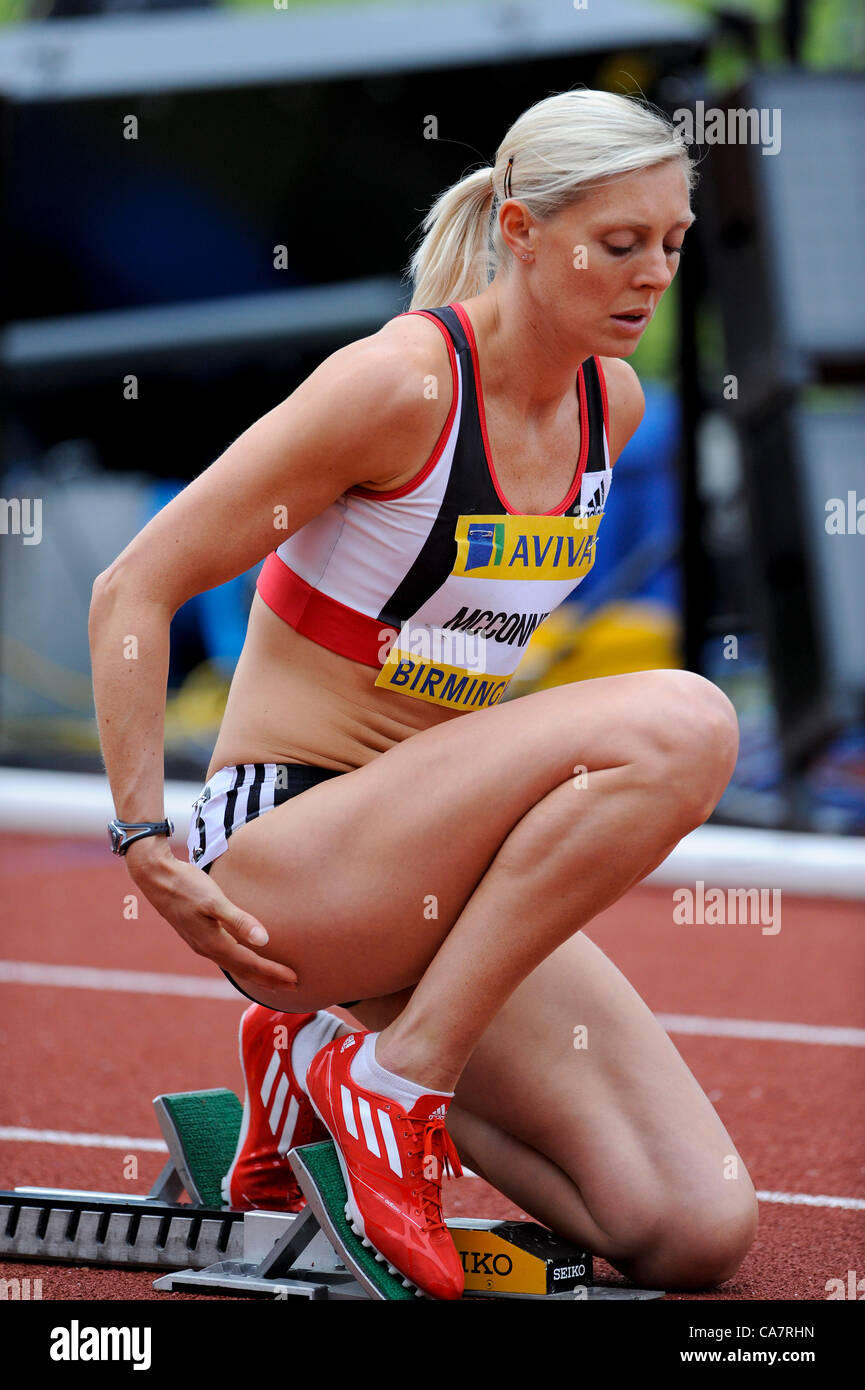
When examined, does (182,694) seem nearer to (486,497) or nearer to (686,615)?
(686,615)

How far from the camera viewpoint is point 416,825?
7.63 feet

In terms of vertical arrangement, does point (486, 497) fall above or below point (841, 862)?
above

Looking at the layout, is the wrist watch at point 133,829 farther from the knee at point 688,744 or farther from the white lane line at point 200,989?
the white lane line at point 200,989

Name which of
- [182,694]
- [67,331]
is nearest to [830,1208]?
[182,694]

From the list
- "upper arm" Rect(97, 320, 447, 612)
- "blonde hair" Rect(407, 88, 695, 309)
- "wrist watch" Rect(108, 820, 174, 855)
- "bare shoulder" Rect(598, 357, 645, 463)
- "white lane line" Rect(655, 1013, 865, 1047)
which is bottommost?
"white lane line" Rect(655, 1013, 865, 1047)

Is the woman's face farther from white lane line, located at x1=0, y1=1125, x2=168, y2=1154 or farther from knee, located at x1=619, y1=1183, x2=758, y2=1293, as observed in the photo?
white lane line, located at x1=0, y1=1125, x2=168, y2=1154

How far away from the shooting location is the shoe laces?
89.4 inches

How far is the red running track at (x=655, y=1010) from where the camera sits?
9.50ft

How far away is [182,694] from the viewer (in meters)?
10.6

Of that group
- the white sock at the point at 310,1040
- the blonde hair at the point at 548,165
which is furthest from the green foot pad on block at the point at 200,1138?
the blonde hair at the point at 548,165

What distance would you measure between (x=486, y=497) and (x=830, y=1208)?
1.48m

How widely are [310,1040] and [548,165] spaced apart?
139 cm

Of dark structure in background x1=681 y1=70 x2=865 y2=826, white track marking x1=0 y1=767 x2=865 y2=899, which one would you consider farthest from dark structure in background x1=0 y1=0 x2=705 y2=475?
white track marking x1=0 y1=767 x2=865 y2=899
